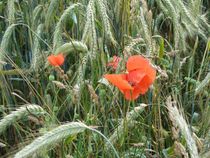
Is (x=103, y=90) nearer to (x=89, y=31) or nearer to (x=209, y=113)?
(x=89, y=31)

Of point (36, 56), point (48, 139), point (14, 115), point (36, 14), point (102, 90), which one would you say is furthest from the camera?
point (36, 14)

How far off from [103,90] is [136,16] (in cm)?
Answer: 29

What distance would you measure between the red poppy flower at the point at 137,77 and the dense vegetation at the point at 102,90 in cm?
4

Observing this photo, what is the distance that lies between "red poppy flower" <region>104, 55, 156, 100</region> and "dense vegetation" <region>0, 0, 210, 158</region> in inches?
1.5

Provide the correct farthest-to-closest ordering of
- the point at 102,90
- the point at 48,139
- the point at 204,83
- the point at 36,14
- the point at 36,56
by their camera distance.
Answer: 1. the point at 36,14
2. the point at 36,56
3. the point at 102,90
4. the point at 204,83
5. the point at 48,139

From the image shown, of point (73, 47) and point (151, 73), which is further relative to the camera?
point (73, 47)

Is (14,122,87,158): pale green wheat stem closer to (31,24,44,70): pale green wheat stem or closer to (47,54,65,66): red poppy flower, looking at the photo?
(47,54,65,66): red poppy flower

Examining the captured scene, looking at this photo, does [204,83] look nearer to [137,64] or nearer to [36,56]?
[137,64]

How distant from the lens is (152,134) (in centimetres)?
130

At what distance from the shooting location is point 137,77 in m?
1.03

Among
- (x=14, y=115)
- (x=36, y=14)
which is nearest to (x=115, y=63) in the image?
(x=14, y=115)

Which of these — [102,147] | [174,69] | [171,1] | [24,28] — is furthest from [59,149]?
[24,28]

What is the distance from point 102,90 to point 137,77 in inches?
9.0

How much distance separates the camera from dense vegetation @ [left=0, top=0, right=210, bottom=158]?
109cm
